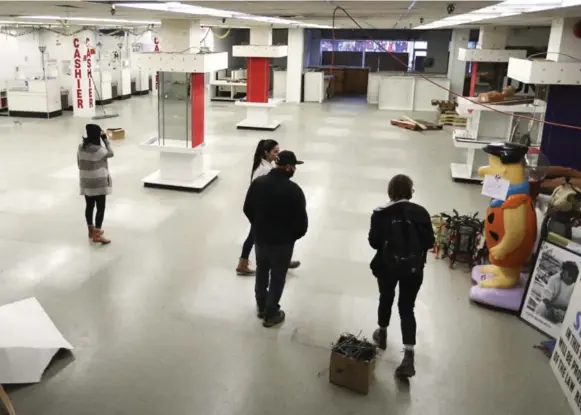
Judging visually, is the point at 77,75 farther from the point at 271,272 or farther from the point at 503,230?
the point at 503,230

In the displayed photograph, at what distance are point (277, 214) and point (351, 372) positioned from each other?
1.18 meters

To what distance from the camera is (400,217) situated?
336 centimetres

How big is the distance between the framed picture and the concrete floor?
15 centimetres

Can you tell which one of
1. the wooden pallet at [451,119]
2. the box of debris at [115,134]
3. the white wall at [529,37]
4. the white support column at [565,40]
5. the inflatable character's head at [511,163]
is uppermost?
the white wall at [529,37]

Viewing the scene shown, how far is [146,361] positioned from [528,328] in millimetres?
3025

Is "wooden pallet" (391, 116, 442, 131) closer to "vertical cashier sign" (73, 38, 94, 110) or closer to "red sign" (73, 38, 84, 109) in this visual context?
"vertical cashier sign" (73, 38, 94, 110)

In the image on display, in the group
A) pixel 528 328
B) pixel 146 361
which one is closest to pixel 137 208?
pixel 146 361

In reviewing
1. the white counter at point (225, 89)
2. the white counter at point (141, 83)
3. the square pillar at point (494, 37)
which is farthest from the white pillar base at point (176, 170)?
the white counter at point (141, 83)

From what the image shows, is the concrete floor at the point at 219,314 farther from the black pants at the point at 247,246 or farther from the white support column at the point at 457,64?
the white support column at the point at 457,64

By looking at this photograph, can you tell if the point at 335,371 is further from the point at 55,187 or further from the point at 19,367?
the point at 55,187

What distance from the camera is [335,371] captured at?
11.4 ft

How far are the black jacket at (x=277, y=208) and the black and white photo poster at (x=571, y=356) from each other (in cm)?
193

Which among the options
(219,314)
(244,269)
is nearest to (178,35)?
(244,269)

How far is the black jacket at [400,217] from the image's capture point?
11.0 ft
